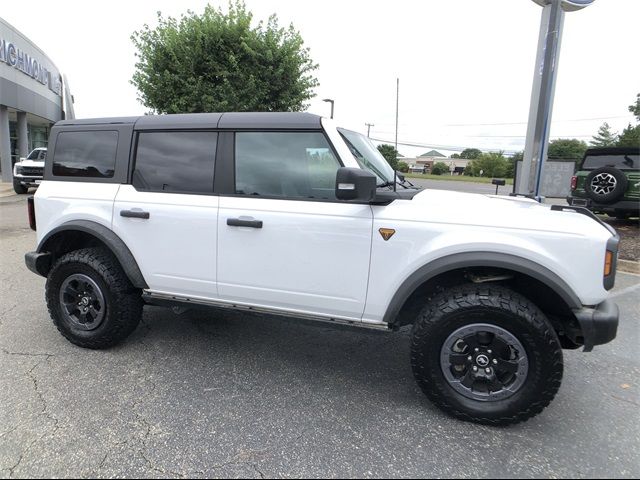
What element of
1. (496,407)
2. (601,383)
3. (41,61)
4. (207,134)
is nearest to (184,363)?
(207,134)

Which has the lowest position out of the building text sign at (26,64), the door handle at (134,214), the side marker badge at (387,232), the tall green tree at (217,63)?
the door handle at (134,214)

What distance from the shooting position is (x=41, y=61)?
25.9 metres

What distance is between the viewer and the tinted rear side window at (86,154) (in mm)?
3529

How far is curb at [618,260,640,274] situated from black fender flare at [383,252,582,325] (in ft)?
17.3

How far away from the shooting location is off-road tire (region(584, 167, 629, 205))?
884 cm

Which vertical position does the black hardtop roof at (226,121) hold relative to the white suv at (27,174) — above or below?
above

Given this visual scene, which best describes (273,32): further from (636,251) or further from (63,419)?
(63,419)

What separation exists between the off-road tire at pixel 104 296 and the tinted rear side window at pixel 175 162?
693mm

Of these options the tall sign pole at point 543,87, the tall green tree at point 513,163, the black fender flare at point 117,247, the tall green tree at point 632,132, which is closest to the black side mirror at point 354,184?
the black fender flare at point 117,247

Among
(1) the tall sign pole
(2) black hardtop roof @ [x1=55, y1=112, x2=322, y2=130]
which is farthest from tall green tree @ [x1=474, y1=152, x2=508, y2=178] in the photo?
(2) black hardtop roof @ [x1=55, y1=112, x2=322, y2=130]

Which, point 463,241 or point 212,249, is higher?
point 463,241

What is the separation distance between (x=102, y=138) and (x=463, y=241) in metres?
2.89

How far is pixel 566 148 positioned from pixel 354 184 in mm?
107128

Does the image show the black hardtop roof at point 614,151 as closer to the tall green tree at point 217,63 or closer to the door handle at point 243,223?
the tall green tree at point 217,63
